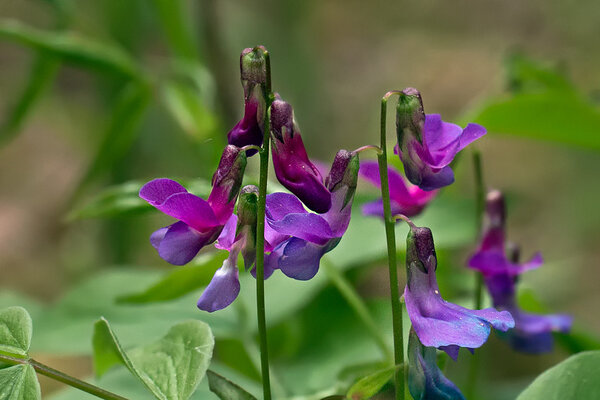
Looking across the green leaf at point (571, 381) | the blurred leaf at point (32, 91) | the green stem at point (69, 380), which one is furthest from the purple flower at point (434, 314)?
the blurred leaf at point (32, 91)

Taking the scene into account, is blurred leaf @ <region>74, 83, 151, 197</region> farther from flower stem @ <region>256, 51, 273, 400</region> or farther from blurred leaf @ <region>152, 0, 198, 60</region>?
flower stem @ <region>256, 51, 273, 400</region>

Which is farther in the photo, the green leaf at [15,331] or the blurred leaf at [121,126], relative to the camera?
the blurred leaf at [121,126]

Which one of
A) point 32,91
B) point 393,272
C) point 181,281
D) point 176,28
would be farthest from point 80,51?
point 393,272

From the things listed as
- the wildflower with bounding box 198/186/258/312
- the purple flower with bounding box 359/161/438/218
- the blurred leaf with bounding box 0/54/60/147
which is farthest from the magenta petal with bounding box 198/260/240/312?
the blurred leaf with bounding box 0/54/60/147

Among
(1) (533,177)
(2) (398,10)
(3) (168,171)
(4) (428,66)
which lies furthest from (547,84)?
(2) (398,10)

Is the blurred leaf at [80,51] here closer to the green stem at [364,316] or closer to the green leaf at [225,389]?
the green stem at [364,316]

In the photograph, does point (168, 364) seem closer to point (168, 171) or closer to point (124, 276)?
point (124, 276)
